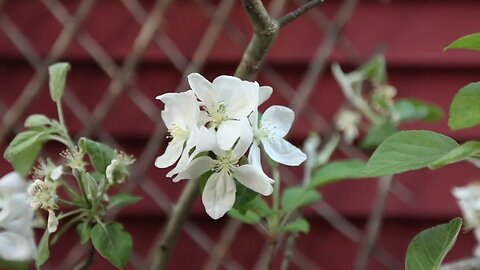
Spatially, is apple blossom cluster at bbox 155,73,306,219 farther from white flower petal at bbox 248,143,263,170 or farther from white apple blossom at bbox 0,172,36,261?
white apple blossom at bbox 0,172,36,261

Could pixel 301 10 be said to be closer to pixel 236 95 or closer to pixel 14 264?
pixel 236 95

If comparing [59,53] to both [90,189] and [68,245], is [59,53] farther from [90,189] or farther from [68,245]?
[90,189]

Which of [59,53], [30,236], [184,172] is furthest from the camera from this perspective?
[59,53]

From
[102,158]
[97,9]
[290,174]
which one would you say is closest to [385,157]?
[102,158]

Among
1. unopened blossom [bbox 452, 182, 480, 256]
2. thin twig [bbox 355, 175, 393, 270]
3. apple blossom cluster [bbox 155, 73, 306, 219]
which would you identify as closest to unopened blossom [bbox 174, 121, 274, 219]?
apple blossom cluster [bbox 155, 73, 306, 219]

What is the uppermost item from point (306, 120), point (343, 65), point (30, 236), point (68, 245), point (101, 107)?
point (343, 65)

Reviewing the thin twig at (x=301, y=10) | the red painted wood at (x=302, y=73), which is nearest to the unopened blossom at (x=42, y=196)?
the thin twig at (x=301, y=10)

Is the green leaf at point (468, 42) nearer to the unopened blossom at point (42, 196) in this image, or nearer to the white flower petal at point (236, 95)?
the white flower petal at point (236, 95)
